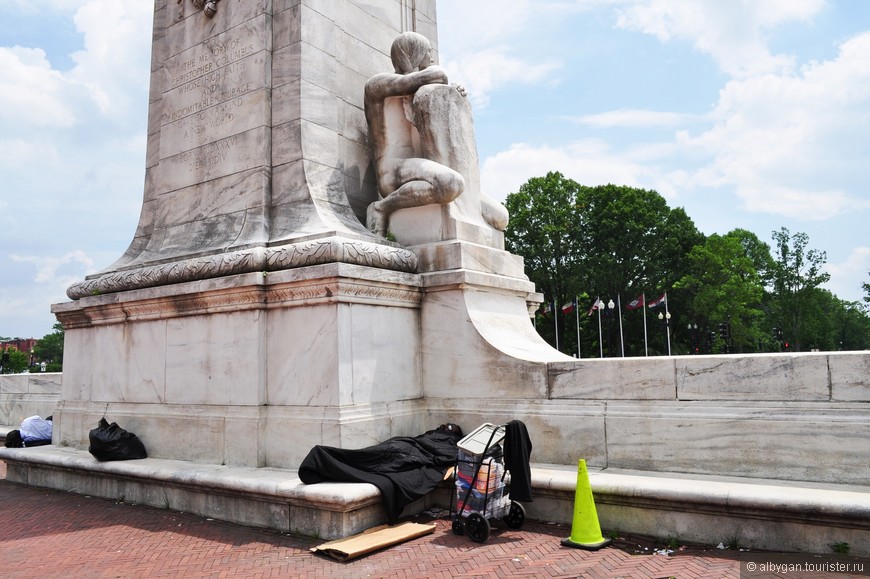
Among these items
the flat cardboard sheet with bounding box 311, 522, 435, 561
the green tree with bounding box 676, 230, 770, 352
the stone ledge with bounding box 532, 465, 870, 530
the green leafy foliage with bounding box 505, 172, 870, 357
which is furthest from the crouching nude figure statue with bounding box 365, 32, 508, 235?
the green tree with bounding box 676, 230, 770, 352

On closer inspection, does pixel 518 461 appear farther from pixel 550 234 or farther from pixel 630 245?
pixel 630 245

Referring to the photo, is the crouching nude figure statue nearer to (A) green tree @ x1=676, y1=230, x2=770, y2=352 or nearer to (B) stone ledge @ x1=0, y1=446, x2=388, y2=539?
(B) stone ledge @ x1=0, y1=446, x2=388, y2=539

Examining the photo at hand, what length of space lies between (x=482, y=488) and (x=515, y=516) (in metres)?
0.55

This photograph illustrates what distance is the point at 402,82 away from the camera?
29.3 ft

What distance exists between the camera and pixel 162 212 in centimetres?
984

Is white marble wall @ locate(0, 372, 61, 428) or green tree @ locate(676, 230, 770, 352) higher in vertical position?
green tree @ locate(676, 230, 770, 352)

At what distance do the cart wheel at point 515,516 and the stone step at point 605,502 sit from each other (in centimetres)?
27

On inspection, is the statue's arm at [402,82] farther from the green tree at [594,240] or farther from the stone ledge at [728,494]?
the green tree at [594,240]

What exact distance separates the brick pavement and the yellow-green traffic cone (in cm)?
12

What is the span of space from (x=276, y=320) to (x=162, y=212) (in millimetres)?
3599

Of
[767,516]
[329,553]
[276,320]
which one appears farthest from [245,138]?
[767,516]

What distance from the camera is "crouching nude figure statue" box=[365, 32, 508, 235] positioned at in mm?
8453

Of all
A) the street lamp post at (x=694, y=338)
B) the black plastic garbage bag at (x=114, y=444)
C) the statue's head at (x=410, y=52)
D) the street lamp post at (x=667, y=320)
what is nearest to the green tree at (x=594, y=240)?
the street lamp post at (x=667, y=320)

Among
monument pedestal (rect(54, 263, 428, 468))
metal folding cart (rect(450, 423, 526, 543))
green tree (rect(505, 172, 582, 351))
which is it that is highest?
green tree (rect(505, 172, 582, 351))
